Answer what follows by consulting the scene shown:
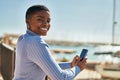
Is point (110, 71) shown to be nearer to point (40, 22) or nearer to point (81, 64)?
point (81, 64)

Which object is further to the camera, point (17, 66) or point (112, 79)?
point (112, 79)

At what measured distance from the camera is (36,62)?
88.1 inches

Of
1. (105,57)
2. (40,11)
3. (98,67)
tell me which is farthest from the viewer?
(105,57)

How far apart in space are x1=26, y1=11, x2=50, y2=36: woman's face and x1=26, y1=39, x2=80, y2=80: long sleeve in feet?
0.42

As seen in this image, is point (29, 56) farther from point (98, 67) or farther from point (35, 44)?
point (98, 67)

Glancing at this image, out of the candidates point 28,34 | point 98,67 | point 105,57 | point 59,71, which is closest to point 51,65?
point 59,71

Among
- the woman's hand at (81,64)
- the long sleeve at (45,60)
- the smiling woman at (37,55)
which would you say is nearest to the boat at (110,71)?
the woman's hand at (81,64)

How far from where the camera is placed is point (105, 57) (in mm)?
40250

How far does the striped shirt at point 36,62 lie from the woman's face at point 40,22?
42 millimetres

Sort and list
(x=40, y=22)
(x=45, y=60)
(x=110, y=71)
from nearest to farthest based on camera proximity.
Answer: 1. (x=45, y=60)
2. (x=40, y=22)
3. (x=110, y=71)

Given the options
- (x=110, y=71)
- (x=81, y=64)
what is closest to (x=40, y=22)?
(x=81, y=64)

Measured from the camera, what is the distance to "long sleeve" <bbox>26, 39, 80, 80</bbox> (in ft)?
7.18

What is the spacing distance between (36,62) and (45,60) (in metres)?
0.08

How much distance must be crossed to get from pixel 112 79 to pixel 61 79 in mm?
28291
